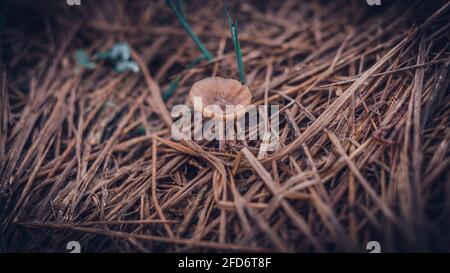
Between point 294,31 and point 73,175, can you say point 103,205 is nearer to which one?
point 73,175

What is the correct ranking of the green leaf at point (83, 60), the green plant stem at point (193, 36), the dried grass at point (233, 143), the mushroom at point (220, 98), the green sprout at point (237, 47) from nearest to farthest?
the dried grass at point (233, 143)
the mushroom at point (220, 98)
the green sprout at point (237, 47)
the green plant stem at point (193, 36)
the green leaf at point (83, 60)

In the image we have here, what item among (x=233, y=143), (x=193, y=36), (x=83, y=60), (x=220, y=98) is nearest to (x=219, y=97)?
(x=220, y=98)

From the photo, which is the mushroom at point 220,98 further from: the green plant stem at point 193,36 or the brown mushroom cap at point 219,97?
the green plant stem at point 193,36

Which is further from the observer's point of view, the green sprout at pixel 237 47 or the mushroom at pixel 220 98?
the green sprout at pixel 237 47

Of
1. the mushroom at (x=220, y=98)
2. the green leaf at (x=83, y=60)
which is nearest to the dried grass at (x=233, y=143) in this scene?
the green leaf at (x=83, y=60)

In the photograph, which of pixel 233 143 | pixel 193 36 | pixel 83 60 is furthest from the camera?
pixel 83 60

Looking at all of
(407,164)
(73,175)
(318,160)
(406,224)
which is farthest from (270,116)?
(73,175)

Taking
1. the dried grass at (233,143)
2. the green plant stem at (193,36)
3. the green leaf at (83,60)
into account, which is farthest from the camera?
the green leaf at (83,60)

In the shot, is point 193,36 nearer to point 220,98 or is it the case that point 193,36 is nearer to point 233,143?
point 220,98

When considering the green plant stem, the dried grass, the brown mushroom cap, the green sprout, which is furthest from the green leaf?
the green sprout
